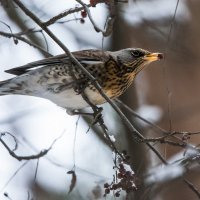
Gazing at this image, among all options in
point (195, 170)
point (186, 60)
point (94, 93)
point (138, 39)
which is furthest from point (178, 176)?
point (138, 39)

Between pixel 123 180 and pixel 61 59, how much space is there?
1.28 meters

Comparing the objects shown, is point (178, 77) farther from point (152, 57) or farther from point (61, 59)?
point (61, 59)

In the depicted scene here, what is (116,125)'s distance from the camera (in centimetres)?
663

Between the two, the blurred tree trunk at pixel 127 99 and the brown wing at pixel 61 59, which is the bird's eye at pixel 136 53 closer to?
the brown wing at pixel 61 59

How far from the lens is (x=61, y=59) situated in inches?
165

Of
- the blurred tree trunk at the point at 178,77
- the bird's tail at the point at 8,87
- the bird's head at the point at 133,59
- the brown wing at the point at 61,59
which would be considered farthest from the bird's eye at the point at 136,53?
the blurred tree trunk at the point at 178,77

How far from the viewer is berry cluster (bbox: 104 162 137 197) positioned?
3160 mm

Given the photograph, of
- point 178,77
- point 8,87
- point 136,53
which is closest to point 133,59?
point 136,53

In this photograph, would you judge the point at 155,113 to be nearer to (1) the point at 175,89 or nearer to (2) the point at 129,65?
(1) the point at 175,89

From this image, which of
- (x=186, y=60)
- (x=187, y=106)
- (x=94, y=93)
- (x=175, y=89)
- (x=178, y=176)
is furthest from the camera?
(x=175, y=89)

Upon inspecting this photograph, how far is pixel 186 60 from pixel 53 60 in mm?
2047

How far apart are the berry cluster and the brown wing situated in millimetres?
1096

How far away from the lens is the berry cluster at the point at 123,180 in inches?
124

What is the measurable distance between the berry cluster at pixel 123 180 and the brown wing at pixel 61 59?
3.60 ft
